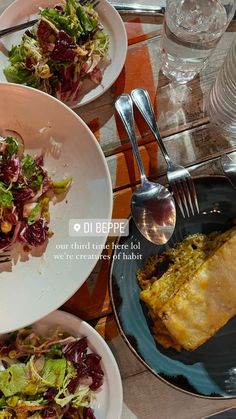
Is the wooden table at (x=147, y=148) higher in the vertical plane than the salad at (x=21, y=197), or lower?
lower

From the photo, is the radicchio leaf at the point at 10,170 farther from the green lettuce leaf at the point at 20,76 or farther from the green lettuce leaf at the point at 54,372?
the green lettuce leaf at the point at 54,372

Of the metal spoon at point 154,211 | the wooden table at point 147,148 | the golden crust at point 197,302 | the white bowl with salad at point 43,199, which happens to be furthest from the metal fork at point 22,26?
the golden crust at point 197,302

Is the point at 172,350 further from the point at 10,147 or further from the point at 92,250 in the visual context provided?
the point at 10,147

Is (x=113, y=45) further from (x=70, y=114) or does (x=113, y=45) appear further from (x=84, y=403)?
(x=84, y=403)

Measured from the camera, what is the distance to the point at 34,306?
3.58 ft

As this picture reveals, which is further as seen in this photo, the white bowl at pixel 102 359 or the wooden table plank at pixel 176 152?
the wooden table plank at pixel 176 152

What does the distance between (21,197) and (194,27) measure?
0.57 m

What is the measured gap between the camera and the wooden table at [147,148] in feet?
3.96

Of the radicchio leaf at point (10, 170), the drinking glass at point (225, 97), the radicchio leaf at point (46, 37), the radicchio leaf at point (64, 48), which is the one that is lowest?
the drinking glass at point (225, 97)

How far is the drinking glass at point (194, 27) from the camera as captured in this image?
3.91 feet

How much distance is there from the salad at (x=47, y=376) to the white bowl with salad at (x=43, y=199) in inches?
4.2

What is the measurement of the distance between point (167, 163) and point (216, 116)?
0.59 feet

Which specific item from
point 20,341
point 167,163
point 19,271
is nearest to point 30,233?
point 19,271

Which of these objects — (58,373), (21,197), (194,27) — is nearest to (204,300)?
(58,373)
